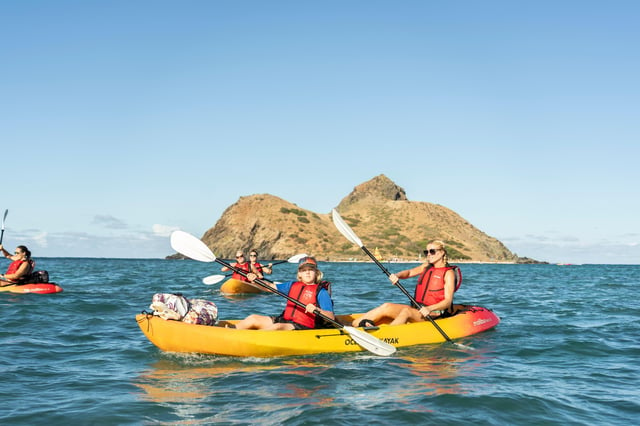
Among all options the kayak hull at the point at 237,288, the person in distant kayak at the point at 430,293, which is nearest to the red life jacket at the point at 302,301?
the person in distant kayak at the point at 430,293

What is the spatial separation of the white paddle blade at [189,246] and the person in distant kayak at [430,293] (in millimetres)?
2609

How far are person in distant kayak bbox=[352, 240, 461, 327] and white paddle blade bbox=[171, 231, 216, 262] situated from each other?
103 inches

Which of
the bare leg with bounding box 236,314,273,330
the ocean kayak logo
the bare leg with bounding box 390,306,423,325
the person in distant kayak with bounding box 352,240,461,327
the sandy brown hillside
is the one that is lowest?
the ocean kayak logo

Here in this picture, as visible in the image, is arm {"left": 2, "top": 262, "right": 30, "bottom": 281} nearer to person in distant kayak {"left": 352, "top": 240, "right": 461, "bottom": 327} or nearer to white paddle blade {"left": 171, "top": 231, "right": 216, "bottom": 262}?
white paddle blade {"left": 171, "top": 231, "right": 216, "bottom": 262}

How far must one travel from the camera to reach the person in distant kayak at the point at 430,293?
860 centimetres

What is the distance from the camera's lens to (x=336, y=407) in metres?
5.07

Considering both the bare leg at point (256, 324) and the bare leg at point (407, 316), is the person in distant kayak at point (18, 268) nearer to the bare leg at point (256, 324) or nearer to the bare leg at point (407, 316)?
the bare leg at point (256, 324)

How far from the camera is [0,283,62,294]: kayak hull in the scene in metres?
14.1

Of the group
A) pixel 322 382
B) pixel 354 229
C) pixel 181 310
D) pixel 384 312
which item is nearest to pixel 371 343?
pixel 384 312

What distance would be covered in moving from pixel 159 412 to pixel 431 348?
4.51 meters

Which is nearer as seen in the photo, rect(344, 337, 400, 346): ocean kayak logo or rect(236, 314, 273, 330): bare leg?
rect(344, 337, 400, 346): ocean kayak logo

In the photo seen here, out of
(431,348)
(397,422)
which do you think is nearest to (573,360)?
(431,348)

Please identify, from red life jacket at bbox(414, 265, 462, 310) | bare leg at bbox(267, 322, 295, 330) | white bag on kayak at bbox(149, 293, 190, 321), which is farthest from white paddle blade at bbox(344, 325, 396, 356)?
white bag on kayak at bbox(149, 293, 190, 321)

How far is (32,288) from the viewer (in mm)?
14359
